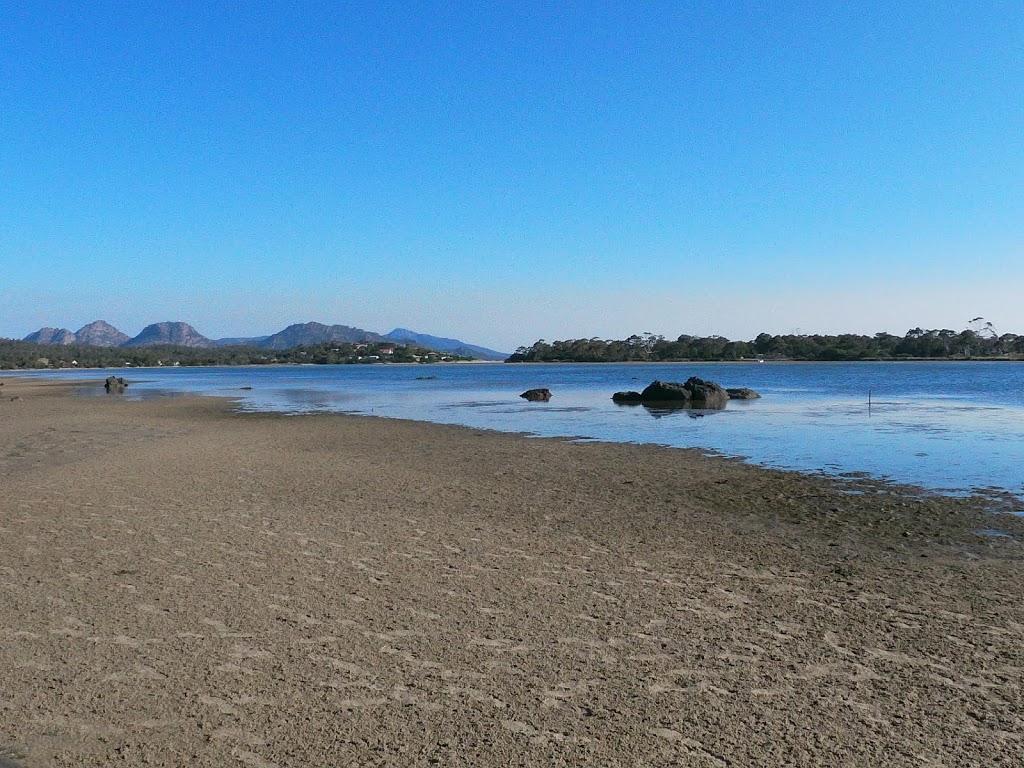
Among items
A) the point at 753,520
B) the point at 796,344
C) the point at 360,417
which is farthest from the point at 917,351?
the point at 753,520

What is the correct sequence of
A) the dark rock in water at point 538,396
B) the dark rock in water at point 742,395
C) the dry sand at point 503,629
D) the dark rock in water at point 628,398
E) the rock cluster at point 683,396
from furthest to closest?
the dark rock in water at point 538,396 < the dark rock in water at point 742,395 < the dark rock in water at point 628,398 < the rock cluster at point 683,396 < the dry sand at point 503,629

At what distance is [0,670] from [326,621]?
2429 mm

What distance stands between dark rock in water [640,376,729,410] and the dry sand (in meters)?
26.5

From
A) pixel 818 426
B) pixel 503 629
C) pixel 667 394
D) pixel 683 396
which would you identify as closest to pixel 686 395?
pixel 683 396

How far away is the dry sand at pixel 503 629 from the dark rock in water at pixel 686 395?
2648 centimetres

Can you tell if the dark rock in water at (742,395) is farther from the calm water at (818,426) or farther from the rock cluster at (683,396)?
the rock cluster at (683,396)

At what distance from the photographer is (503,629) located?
671 cm

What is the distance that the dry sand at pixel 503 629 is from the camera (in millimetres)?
4789

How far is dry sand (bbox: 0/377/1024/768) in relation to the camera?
4.79 meters

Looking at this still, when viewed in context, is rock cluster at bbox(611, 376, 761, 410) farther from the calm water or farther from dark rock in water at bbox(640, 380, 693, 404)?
the calm water

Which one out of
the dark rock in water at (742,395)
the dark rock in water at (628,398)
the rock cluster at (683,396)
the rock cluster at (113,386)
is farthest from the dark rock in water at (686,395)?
the rock cluster at (113,386)

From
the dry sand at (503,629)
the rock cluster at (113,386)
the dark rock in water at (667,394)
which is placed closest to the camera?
the dry sand at (503,629)

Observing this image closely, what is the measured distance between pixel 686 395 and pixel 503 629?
36320 millimetres

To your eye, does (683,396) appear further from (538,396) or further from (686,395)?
(538,396)
